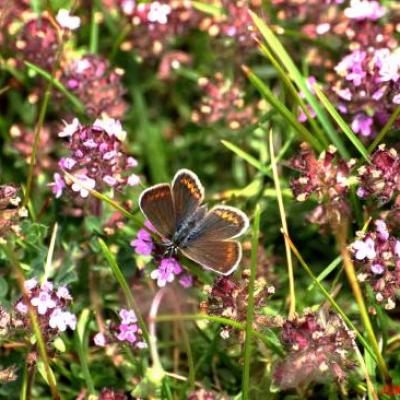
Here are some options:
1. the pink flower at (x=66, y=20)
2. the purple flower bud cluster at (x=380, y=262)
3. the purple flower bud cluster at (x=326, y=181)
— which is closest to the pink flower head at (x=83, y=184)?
the purple flower bud cluster at (x=326, y=181)

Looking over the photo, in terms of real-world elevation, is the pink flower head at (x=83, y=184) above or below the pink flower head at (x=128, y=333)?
above

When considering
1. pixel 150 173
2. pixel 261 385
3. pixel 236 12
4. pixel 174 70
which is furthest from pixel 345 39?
pixel 261 385

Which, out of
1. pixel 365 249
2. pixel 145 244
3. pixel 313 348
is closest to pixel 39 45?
pixel 145 244

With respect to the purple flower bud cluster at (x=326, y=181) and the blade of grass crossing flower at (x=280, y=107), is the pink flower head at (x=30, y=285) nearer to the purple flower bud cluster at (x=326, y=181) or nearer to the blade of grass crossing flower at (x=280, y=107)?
the purple flower bud cluster at (x=326, y=181)

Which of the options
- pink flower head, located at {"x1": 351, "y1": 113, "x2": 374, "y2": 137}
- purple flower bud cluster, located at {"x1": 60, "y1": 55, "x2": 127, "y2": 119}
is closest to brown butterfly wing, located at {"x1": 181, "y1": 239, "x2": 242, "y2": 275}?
pink flower head, located at {"x1": 351, "y1": 113, "x2": 374, "y2": 137}

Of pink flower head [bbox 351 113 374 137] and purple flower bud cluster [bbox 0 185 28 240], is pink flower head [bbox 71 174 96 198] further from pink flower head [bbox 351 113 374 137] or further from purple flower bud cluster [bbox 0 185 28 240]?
pink flower head [bbox 351 113 374 137]

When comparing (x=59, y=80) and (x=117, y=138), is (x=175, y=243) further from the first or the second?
(x=59, y=80)
